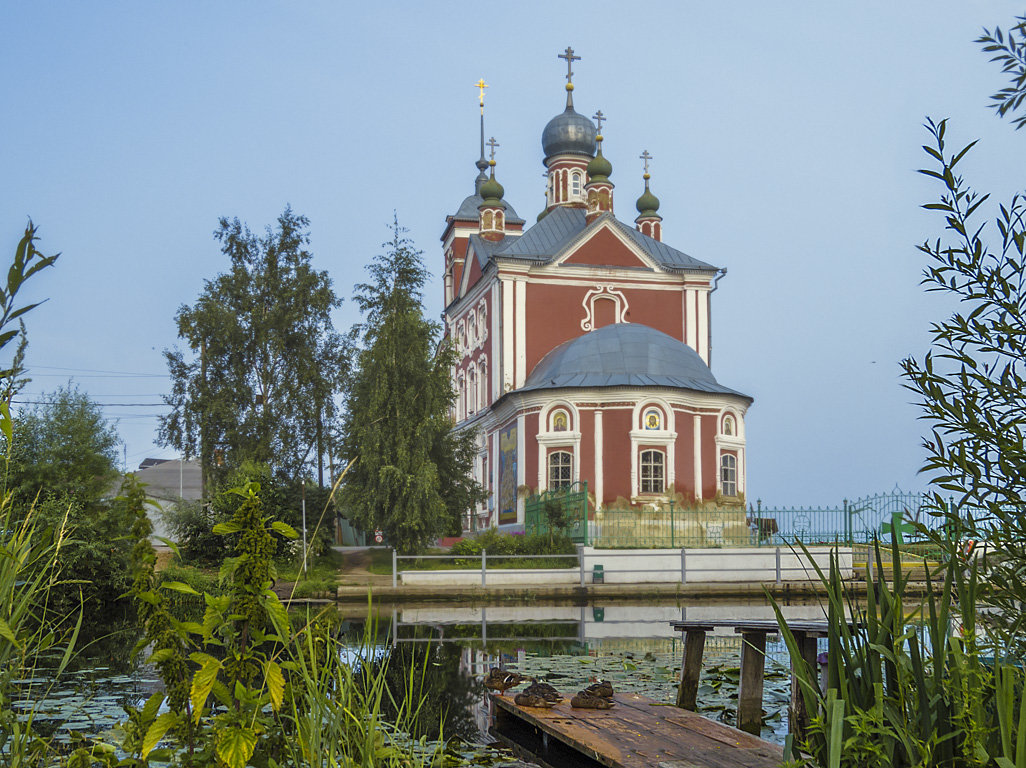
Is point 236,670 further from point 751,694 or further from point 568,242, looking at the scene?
point 568,242

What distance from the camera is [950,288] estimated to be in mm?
3918

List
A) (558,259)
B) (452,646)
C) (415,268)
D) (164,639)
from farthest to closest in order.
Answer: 1. (558,259)
2. (415,268)
3. (452,646)
4. (164,639)

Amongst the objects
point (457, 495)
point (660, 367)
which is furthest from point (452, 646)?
point (660, 367)

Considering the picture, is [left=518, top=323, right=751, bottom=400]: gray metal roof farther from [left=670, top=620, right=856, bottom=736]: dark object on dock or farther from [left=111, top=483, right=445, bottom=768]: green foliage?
[left=111, top=483, right=445, bottom=768]: green foliage

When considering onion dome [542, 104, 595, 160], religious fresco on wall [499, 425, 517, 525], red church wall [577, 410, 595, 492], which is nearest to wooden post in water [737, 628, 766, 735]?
red church wall [577, 410, 595, 492]

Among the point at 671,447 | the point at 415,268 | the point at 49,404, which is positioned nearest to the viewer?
the point at 49,404

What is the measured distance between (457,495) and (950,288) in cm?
2558

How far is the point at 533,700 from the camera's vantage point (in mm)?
7422

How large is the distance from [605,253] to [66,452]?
20.1 meters

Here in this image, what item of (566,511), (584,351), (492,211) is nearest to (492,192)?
(492,211)

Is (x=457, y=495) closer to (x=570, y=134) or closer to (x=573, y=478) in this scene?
(x=573, y=478)

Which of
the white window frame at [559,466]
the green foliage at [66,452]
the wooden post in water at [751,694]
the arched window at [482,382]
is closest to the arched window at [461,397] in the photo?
the arched window at [482,382]

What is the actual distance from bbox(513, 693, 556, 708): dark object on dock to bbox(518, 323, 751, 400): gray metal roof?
73.8 ft

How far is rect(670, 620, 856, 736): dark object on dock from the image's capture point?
6715mm
